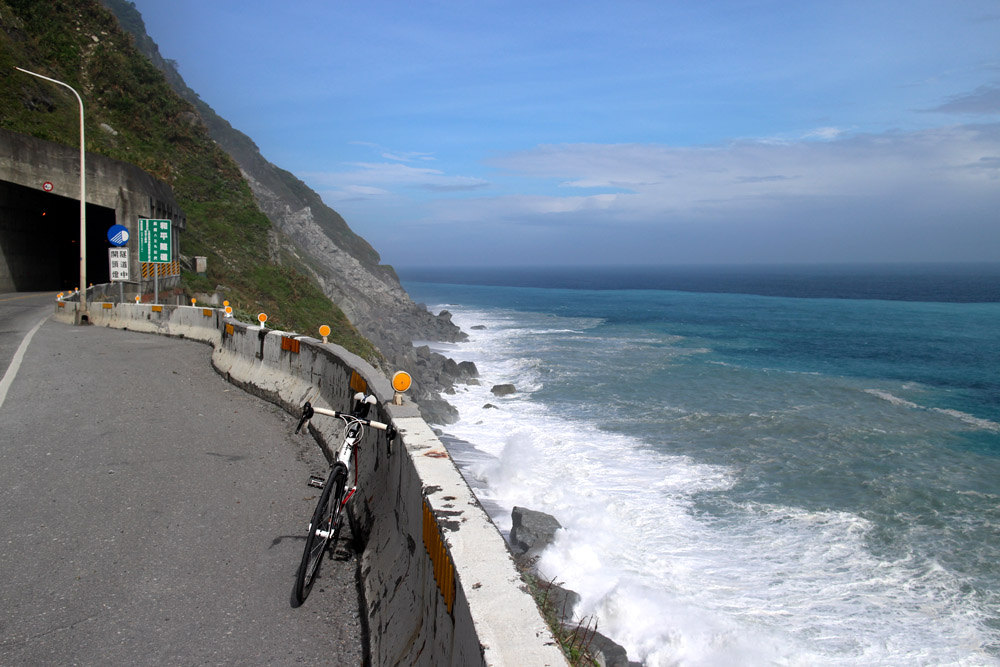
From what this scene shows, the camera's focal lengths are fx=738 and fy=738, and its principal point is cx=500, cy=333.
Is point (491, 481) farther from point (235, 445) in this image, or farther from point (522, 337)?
A: point (522, 337)

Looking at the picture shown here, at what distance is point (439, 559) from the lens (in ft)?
11.4

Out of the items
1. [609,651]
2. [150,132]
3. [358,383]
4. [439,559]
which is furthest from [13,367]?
[150,132]

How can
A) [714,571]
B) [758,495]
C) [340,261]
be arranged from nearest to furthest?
1. [714,571]
2. [758,495]
3. [340,261]

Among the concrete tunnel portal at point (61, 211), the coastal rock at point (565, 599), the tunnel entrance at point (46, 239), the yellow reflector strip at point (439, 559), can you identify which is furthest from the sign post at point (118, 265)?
the yellow reflector strip at point (439, 559)

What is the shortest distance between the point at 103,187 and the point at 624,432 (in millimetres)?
19317

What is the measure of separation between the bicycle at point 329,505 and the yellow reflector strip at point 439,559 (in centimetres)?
110

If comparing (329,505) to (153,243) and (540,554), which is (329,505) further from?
(153,243)

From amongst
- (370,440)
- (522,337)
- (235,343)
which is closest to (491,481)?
(235,343)

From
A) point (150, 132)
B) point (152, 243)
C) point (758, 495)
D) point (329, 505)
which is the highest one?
point (150, 132)

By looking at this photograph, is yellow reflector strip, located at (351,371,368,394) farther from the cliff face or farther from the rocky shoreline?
the cliff face

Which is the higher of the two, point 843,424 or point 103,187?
point 103,187

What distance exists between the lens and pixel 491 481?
18.8m

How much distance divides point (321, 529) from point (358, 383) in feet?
8.18

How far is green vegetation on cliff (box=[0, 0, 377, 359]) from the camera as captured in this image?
3191cm
